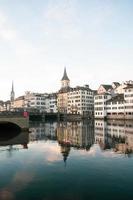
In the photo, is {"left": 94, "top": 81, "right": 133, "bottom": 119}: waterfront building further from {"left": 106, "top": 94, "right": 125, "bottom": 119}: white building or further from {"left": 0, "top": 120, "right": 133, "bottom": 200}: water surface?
{"left": 0, "top": 120, "right": 133, "bottom": 200}: water surface

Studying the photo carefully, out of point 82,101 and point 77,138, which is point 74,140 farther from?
point 82,101

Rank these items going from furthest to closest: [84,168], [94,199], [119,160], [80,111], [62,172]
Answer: [80,111], [119,160], [84,168], [62,172], [94,199]

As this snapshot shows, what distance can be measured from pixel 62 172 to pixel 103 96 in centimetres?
13124

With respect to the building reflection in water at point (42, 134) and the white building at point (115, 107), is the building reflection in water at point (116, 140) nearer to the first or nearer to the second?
the building reflection in water at point (42, 134)

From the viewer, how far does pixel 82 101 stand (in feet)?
574

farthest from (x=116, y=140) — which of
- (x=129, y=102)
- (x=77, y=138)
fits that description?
(x=129, y=102)

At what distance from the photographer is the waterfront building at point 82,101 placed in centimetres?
17488

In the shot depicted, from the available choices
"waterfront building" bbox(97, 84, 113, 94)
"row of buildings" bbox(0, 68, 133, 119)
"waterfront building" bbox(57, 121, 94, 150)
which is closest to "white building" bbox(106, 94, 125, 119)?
"row of buildings" bbox(0, 68, 133, 119)

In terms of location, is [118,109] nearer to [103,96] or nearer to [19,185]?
[103,96]

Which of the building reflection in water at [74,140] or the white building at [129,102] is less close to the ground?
the white building at [129,102]

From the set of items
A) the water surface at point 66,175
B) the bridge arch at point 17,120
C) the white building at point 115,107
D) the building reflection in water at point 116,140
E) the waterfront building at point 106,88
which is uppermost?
the waterfront building at point 106,88

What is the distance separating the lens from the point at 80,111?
174000 mm

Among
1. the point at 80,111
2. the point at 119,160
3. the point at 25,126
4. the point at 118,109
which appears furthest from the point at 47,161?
the point at 80,111

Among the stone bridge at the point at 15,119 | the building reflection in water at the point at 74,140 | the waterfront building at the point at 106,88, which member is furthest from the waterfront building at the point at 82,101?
the stone bridge at the point at 15,119
